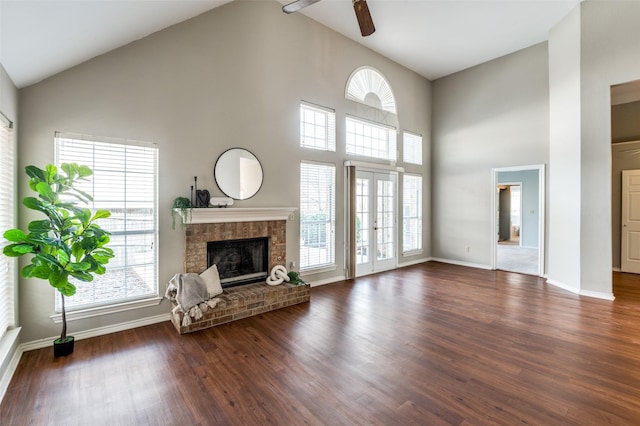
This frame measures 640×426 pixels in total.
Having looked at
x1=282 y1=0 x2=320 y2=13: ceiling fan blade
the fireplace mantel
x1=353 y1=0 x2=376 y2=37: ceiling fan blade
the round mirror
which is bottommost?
the fireplace mantel

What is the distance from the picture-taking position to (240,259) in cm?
Answer: 431

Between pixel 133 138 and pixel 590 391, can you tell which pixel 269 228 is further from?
pixel 590 391

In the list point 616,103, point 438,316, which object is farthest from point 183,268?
point 616,103

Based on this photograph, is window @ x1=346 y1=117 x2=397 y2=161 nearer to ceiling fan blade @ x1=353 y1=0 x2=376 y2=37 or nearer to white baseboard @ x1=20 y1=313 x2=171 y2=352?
ceiling fan blade @ x1=353 y1=0 x2=376 y2=37

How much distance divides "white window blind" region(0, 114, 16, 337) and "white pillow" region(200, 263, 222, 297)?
1713 millimetres

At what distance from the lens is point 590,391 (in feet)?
7.15

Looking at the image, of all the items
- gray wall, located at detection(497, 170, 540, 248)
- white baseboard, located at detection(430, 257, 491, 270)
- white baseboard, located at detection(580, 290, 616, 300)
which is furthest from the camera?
gray wall, located at detection(497, 170, 540, 248)

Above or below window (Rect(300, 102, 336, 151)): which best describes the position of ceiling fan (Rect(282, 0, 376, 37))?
above

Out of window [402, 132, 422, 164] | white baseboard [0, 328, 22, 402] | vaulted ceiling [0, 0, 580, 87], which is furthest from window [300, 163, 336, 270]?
white baseboard [0, 328, 22, 402]

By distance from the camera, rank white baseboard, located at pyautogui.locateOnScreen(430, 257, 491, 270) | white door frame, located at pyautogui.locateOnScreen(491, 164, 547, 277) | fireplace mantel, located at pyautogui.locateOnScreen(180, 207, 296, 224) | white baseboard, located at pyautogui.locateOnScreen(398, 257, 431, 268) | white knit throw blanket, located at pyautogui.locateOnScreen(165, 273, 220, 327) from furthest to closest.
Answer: white baseboard, located at pyautogui.locateOnScreen(398, 257, 431, 268)
white baseboard, located at pyautogui.locateOnScreen(430, 257, 491, 270)
white door frame, located at pyautogui.locateOnScreen(491, 164, 547, 277)
fireplace mantel, located at pyautogui.locateOnScreen(180, 207, 296, 224)
white knit throw blanket, located at pyautogui.locateOnScreen(165, 273, 220, 327)

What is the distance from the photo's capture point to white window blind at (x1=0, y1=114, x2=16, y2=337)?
2.50 m

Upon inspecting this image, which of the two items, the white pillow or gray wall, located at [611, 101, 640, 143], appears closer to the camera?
the white pillow

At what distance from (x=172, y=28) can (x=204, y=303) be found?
3440 mm

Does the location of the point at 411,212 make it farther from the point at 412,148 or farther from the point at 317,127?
the point at 317,127
